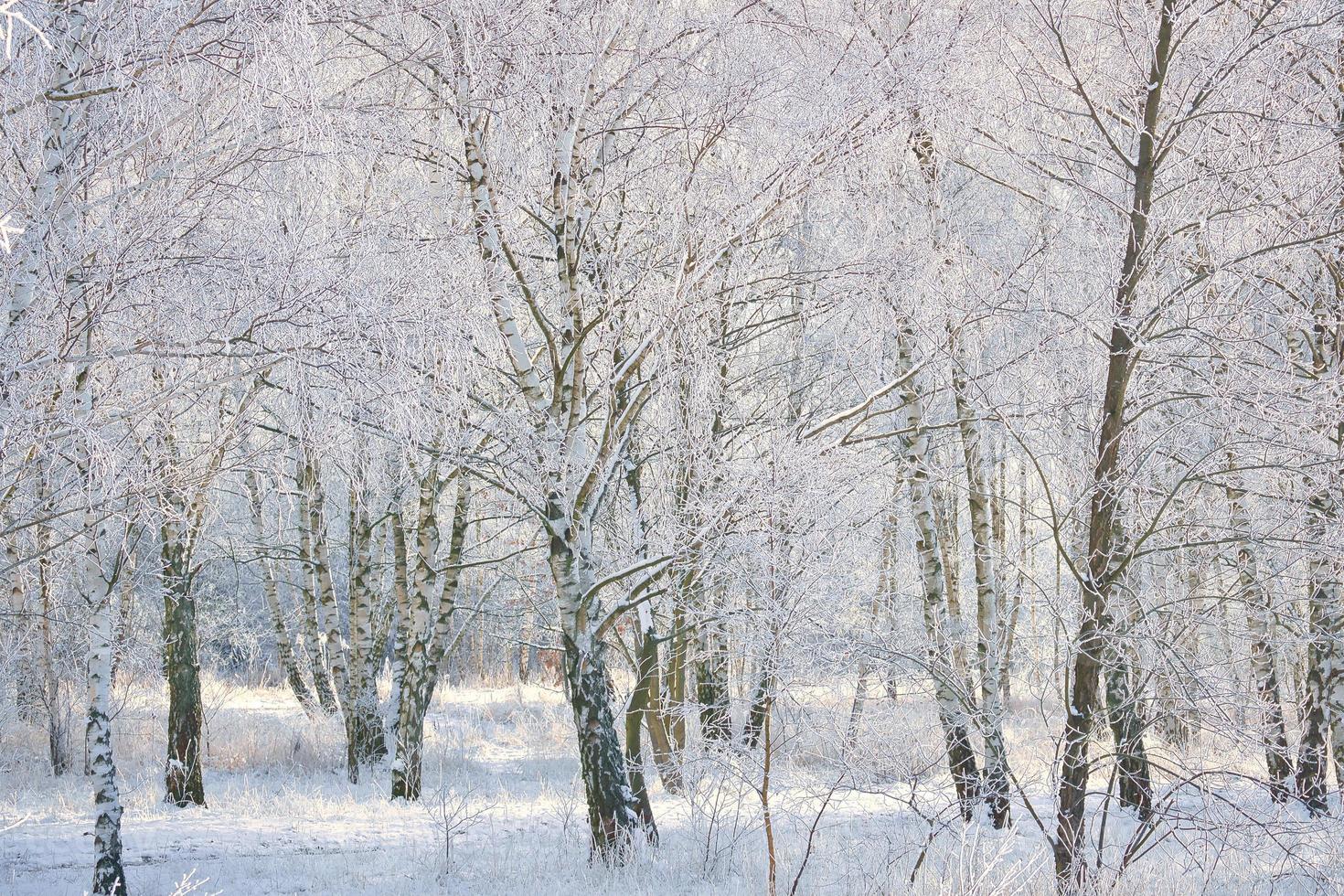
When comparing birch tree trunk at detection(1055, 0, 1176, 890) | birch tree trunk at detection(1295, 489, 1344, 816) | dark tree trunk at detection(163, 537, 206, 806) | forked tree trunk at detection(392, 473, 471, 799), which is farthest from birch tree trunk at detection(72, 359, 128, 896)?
birch tree trunk at detection(1295, 489, 1344, 816)

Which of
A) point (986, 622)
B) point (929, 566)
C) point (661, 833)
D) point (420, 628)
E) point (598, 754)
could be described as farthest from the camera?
point (420, 628)

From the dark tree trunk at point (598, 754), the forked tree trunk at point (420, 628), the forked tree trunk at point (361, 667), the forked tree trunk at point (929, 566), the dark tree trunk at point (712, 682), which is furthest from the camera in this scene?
the forked tree trunk at point (361, 667)

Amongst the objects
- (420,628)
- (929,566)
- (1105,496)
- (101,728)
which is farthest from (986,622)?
(101,728)

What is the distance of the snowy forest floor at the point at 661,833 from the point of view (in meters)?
5.92

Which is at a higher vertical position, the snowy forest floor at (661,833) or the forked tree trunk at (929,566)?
the forked tree trunk at (929,566)

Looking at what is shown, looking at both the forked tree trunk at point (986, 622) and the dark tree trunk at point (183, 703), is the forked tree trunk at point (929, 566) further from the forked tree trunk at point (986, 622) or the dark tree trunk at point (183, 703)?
the dark tree trunk at point (183, 703)

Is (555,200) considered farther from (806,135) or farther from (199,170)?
(199,170)

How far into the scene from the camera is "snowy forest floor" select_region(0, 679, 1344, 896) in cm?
592

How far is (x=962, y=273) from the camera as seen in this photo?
6.64 meters

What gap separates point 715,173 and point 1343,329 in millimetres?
4461

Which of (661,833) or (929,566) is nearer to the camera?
(661,833)

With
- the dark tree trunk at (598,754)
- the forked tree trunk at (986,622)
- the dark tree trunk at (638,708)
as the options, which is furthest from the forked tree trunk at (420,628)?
the forked tree trunk at (986,622)

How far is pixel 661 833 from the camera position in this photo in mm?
8852

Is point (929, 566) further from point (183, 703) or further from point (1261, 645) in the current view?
point (183, 703)
